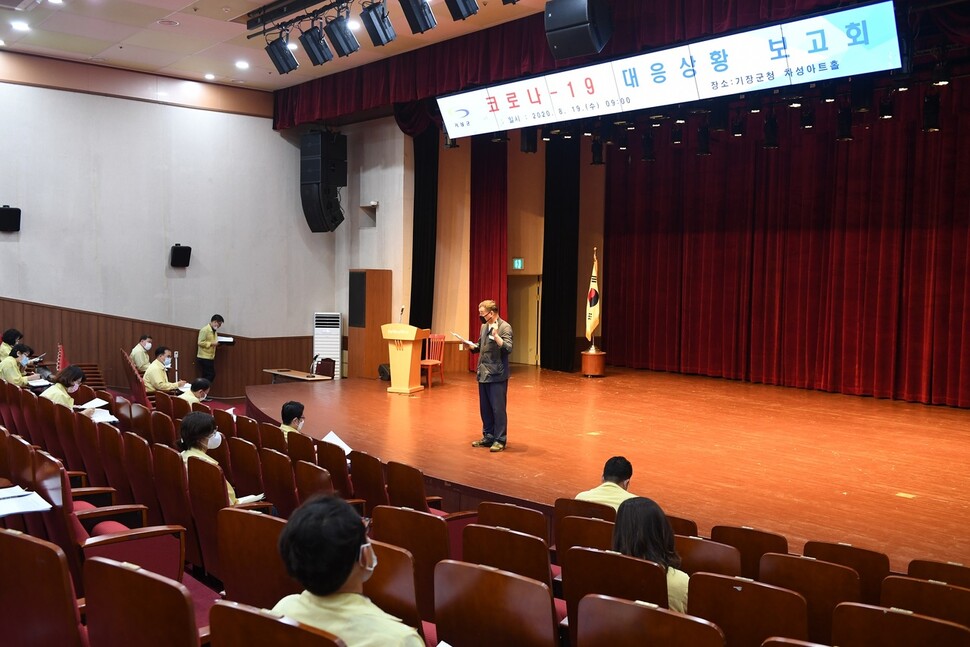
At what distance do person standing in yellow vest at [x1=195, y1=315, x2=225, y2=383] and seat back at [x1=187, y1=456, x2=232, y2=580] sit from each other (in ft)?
27.8

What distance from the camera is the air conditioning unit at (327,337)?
516 inches

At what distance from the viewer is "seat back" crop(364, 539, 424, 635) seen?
2.34m

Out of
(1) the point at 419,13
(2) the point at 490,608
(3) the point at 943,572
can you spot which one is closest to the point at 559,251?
(1) the point at 419,13

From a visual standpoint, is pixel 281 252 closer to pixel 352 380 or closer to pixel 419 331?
pixel 352 380

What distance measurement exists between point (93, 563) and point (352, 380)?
9.81 meters

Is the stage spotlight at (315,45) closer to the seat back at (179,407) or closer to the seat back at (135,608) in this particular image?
Answer: the seat back at (179,407)

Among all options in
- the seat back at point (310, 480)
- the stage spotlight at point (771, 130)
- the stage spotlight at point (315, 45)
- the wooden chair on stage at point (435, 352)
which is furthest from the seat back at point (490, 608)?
the wooden chair on stage at point (435, 352)

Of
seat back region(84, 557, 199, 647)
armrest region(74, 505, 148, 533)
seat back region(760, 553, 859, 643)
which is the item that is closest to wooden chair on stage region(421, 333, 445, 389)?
armrest region(74, 505, 148, 533)

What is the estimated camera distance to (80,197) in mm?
11320

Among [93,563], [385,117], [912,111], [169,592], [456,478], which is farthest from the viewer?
[385,117]

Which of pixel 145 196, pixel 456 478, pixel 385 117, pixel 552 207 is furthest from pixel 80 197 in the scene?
pixel 456 478

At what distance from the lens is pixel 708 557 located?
322 centimetres

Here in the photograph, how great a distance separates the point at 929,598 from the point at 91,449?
171 inches

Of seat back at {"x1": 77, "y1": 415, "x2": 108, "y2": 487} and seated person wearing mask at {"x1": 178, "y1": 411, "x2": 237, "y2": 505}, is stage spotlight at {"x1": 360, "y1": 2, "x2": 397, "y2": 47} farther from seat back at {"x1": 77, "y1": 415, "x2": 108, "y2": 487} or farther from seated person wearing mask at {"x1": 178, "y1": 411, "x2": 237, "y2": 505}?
seated person wearing mask at {"x1": 178, "y1": 411, "x2": 237, "y2": 505}
